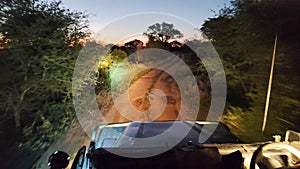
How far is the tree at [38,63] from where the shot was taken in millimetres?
4512

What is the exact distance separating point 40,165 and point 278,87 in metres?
4.70

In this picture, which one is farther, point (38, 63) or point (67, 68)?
point (67, 68)

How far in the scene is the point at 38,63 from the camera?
16.5 feet

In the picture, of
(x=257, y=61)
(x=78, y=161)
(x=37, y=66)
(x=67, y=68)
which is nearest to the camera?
(x=78, y=161)

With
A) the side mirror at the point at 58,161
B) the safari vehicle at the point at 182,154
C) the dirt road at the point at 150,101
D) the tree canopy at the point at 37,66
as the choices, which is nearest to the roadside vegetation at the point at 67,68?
the tree canopy at the point at 37,66

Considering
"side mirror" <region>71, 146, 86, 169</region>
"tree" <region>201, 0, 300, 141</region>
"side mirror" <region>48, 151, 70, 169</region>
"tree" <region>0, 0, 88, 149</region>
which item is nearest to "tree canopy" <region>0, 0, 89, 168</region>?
"tree" <region>0, 0, 88, 149</region>

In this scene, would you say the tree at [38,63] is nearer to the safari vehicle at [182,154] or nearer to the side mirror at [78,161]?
the side mirror at [78,161]

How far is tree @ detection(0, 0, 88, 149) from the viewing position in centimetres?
451

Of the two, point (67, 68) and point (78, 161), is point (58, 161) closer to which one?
point (78, 161)

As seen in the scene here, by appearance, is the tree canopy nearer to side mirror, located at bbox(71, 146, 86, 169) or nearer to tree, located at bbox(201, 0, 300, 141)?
side mirror, located at bbox(71, 146, 86, 169)

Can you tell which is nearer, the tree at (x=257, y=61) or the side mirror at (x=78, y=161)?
the side mirror at (x=78, y=161)

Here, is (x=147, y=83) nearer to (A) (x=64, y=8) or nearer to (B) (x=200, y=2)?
(B) (x=200, y=2)

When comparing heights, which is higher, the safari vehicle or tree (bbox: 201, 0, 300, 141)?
tree (bbox: 201, 0, 300, 141)

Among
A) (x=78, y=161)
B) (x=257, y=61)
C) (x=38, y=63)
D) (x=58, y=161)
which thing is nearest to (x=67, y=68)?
(x=38, y=63)
